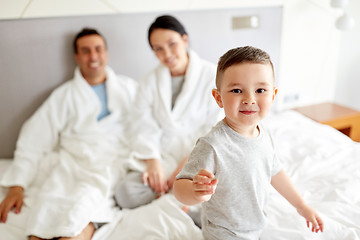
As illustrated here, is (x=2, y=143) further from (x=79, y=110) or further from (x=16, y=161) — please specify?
(x=79, y=110)

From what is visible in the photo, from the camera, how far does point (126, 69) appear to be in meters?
1.81

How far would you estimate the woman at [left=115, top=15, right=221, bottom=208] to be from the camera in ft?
4.53

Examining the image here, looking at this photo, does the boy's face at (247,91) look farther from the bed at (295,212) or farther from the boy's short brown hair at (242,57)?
the bed at (295,212)

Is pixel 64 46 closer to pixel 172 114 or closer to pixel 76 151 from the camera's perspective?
pixel 76 151

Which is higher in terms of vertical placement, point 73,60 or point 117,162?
point 73,60

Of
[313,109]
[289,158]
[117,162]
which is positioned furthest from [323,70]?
[117,162]

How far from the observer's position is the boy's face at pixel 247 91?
2.40 ft

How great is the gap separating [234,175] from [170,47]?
0.79 meters

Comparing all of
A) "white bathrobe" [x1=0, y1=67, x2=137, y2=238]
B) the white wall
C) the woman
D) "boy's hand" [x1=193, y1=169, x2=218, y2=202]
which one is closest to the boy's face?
"boy's hand" [x1=193, y1=169, x2=218, y2=202]

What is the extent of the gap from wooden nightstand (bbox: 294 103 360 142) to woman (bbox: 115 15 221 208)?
95 centimetres

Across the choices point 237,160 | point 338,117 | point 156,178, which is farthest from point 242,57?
point 338,117

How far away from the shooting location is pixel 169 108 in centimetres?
150

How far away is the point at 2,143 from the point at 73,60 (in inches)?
23.4

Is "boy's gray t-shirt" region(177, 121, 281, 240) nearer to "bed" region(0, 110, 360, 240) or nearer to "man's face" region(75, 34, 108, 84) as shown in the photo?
"bed" region(0, 110, 360, 240)
